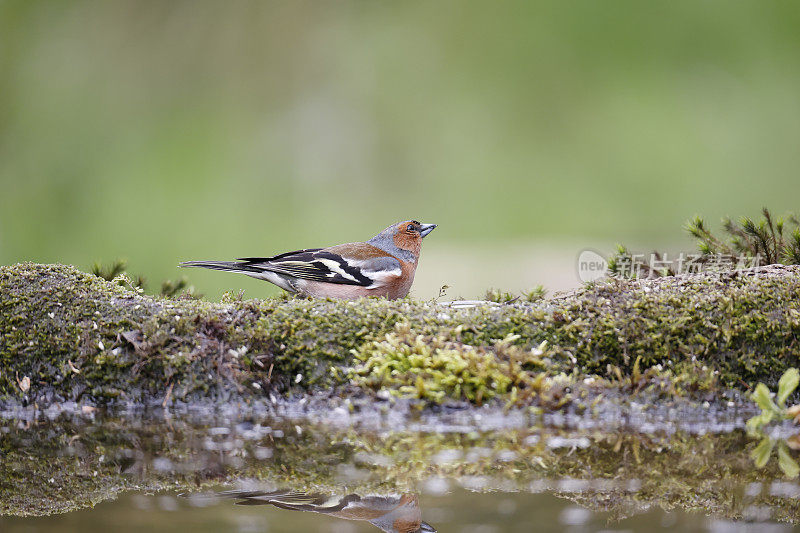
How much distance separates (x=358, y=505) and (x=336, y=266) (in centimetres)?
339

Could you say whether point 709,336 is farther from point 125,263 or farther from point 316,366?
point 125,263

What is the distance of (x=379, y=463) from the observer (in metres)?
2.60

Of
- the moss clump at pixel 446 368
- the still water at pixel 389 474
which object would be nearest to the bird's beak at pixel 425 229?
the moss clump at pixel 446 368

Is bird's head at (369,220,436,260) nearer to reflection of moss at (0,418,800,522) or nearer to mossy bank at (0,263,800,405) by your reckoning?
mossy bank at (0,263,800,405)

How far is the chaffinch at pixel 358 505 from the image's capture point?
2035 millimetres

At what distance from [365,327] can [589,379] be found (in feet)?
3.55

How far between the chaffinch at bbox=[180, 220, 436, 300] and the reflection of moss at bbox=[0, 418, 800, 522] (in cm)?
222

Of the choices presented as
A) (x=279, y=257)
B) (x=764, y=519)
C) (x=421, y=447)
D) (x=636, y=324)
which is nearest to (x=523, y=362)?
(x=636, y=324)

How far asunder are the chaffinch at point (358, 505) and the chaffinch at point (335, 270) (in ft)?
10.2

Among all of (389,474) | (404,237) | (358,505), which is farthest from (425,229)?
(358,505)

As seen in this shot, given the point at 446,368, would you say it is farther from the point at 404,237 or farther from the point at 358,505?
the point at 404,237

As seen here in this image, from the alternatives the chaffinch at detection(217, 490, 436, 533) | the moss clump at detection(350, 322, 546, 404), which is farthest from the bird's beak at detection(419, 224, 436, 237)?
the chaffinch at detection(217, 490, 436, 533)

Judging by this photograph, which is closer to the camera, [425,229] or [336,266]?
[336,266]

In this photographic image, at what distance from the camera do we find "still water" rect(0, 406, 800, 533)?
2010 mm
